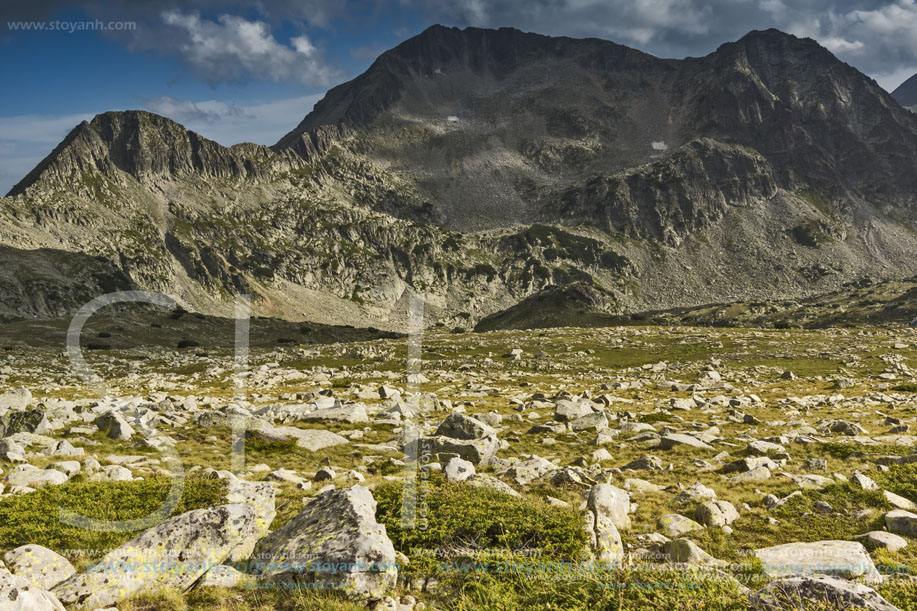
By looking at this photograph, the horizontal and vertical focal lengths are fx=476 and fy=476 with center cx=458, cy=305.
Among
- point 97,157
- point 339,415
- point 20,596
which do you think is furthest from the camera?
point 97,157

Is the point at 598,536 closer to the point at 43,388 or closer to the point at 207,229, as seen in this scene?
the point at 43,388

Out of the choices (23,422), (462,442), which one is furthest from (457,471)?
(23,422)

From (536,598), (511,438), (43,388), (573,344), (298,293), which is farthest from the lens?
(298,293)

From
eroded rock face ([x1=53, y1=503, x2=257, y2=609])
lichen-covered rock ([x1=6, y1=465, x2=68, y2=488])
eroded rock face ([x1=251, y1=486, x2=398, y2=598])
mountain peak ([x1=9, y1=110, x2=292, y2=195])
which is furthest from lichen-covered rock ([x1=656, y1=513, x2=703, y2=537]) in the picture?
mountain peak ([x1=9, y1=110, x2=292, y2=195])

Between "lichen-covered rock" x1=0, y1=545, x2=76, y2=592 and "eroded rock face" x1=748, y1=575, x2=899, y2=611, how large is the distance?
33.8ft

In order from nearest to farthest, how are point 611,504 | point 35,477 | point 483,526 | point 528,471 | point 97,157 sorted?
point 483,526 < point 611,504 < point 35,477 < point 528,471 < point 97,157

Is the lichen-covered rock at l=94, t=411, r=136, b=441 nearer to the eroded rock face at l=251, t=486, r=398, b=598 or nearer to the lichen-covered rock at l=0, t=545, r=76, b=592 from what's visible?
the lichen-covered rock at l=0, t=545, r=76, b=592

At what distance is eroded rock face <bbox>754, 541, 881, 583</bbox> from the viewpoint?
8.07 metres

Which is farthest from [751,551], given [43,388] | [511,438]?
[43,388]

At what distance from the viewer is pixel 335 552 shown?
7.63 m

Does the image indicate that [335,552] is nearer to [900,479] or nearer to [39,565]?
[39,565]

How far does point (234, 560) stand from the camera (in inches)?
325

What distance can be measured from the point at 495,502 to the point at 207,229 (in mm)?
207322

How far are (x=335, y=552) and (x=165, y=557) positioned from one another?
2.90m
